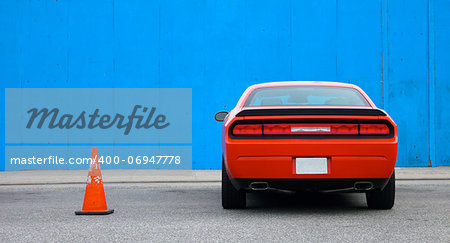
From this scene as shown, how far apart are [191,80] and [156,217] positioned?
7330 millimetres

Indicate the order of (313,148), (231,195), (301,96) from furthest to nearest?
(301,96) → (231,195) → (313,148)

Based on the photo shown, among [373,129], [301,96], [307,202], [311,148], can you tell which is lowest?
[307,202]

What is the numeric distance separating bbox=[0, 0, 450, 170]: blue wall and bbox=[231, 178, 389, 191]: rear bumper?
7245 mm

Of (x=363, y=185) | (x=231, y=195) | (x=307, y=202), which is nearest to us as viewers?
(x=363, y=185)

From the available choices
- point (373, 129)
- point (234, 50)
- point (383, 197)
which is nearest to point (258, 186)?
point (373, 129)

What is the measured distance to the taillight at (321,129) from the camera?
5906 millimetres

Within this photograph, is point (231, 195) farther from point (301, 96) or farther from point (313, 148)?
point (301, 96)

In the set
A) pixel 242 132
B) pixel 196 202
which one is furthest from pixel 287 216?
pixel 196 202

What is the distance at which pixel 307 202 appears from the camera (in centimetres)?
733

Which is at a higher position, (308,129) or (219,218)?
(308,129)

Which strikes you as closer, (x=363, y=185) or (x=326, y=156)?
(x=326, y=156)

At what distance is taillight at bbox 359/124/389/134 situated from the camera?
19.4ft

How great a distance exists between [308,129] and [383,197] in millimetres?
1299

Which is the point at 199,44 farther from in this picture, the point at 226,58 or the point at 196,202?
the point at 196,202
